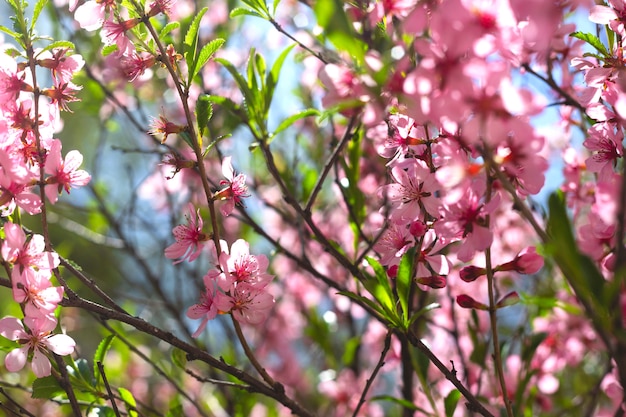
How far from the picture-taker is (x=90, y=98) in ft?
6.10

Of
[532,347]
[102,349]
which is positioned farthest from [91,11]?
[532,347]

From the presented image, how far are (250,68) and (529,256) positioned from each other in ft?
1.95

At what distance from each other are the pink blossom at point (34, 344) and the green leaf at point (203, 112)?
1.07 ft

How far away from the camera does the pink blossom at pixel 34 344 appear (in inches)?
32.1

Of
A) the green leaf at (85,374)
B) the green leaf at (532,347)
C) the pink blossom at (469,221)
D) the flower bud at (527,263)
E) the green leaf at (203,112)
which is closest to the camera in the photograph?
the pink blossom at (469,221)

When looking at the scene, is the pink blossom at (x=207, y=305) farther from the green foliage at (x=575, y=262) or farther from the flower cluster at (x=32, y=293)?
the green foliage at (x=575, y=262)

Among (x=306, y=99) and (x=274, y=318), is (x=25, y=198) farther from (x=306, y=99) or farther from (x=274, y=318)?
(x=274, y=318)

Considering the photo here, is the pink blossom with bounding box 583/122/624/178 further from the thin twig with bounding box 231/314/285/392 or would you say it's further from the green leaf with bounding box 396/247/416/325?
the thin twig with bounding box 231/314/285/392

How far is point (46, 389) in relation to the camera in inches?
35.0

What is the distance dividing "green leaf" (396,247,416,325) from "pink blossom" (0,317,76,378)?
43cm

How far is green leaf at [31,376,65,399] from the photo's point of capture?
2.91 feet

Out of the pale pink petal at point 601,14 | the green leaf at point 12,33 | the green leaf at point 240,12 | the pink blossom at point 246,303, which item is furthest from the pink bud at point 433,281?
the green leaf at point 12,33

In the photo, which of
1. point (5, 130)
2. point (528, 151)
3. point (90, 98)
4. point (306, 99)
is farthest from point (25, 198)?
point (306, 99)

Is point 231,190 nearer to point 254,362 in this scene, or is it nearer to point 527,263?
point 254,362
